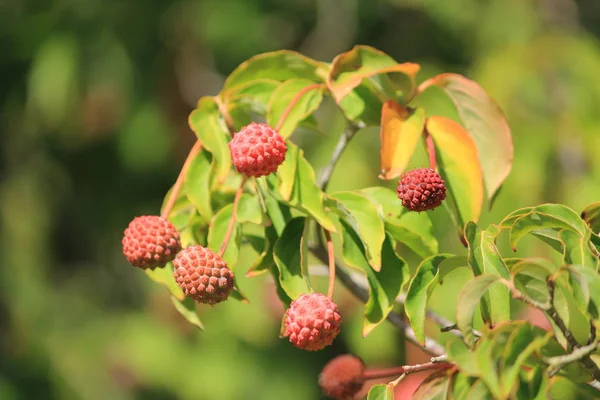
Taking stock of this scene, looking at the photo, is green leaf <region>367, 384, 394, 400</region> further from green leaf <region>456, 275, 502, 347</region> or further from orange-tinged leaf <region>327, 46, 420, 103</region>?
orange-tinged leaf <region>327, 46, 420, 103</region>

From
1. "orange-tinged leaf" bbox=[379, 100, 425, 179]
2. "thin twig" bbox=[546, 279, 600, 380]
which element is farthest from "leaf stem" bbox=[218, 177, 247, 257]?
"thin twig" bbox=[546, 279, 600, 380]

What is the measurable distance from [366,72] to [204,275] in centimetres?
42

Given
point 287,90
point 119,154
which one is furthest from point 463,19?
point 287,90

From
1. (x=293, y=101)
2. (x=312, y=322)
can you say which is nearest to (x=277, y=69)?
(x=293, y=101)

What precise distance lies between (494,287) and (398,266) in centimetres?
21

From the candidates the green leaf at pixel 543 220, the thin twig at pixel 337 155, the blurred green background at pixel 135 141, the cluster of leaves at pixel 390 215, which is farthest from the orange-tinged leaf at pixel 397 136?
the blurred green background at pixel 135 141

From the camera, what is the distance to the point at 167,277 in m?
1.43

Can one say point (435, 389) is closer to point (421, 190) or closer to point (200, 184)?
point (421, 190)

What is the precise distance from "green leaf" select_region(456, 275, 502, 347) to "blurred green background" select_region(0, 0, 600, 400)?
7.78 feet

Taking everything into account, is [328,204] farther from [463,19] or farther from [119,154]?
[119,154]

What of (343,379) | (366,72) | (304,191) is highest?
(366,72)

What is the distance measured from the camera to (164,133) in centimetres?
425

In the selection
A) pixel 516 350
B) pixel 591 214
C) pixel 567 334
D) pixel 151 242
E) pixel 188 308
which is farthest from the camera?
pixel 188 308

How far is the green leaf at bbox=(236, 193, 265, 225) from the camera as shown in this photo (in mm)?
1332
